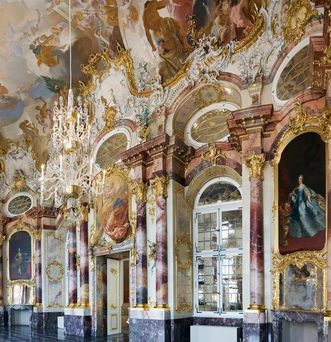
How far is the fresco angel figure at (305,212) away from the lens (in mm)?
9078

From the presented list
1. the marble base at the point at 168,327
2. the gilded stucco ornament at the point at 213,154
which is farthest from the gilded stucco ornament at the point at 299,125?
the marble base at the point at 168,327

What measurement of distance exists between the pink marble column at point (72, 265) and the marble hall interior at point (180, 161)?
3cm

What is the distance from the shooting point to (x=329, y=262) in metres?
8.02

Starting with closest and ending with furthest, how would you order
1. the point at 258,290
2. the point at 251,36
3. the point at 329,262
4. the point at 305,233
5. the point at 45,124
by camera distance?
1. the point at 329,262
2. the point at 305,233
3. the point at 258,290
4. the point at 251,36
5. the point at 45,124

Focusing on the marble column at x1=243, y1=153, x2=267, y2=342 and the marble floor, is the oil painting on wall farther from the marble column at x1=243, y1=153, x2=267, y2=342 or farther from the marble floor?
the marble floor

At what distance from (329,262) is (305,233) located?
4.23 feet

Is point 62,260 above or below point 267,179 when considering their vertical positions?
below

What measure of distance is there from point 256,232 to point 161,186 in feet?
10.1

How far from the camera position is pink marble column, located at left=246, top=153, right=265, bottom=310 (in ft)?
32.7

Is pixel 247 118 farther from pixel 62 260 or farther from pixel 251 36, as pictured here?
pixel 62 260

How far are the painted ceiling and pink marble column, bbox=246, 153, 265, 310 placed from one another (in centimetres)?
218

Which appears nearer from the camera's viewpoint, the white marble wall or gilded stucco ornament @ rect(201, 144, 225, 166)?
gilded stucco ornament @ rect(201, 144, 225, 166)

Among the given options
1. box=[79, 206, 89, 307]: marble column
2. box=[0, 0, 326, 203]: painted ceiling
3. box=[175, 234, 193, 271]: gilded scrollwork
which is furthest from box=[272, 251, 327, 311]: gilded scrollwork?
box=[79, 206, 89, 307]: marble column

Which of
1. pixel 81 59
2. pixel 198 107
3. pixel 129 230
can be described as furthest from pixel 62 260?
pixel 198 107
